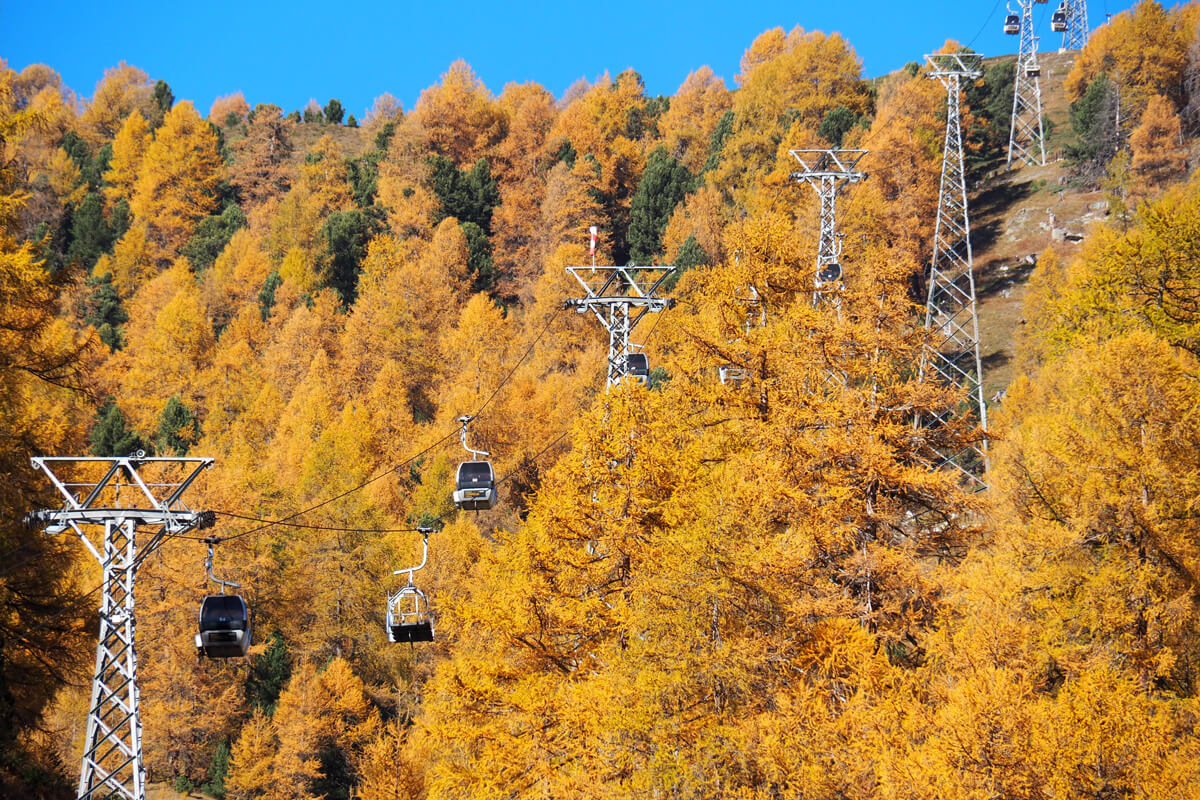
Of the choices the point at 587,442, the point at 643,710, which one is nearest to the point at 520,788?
the point at 643,710

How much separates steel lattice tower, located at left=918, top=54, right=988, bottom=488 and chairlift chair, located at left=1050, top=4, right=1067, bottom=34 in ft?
135

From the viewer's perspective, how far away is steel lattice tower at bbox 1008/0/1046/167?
74.2m

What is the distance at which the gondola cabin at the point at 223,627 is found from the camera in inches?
600

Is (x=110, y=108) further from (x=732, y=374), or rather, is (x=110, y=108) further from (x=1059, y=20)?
(x=732, y=374)

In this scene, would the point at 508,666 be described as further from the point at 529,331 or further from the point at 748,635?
the point at 529,331

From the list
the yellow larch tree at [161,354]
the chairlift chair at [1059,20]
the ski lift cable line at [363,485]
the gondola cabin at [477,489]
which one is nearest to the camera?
the gondola cabin at [477,489]

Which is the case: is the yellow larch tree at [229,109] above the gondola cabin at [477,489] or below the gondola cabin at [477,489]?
above

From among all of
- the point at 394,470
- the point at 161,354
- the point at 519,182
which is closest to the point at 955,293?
the point at 394,470

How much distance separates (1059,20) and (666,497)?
104283 mm

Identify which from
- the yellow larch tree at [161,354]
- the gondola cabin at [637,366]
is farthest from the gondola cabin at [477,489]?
the yellow larch tree at [161,354]

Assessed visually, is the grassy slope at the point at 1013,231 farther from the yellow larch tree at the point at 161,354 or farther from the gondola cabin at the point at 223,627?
the yellow larch tree at the point at 161,354

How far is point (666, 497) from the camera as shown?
1905 centimetres

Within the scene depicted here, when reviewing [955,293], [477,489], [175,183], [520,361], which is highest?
[175,183]

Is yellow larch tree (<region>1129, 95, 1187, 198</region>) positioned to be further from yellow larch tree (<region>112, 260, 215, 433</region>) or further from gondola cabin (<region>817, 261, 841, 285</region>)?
yellow larch tree (<region>112, 260, 215, 433</region>)
